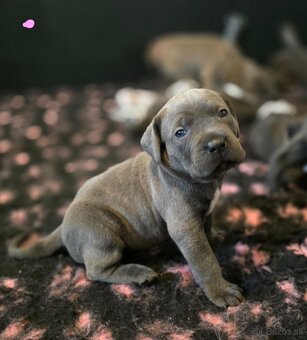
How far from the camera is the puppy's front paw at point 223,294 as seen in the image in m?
2.02

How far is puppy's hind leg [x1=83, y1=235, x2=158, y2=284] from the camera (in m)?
2.19

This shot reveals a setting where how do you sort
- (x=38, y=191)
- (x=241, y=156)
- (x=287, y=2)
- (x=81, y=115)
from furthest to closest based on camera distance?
(x=287, y=2)
(x=81, y=115)
(x=38, y=191)
(x=241, y=156)

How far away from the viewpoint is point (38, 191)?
3.39 metres

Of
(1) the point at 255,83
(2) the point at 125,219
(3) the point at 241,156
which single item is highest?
(3) the point at 241,156

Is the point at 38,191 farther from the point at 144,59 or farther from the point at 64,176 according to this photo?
the point at 144,59

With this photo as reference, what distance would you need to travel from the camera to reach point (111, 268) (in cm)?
221

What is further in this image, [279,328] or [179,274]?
[179,274]

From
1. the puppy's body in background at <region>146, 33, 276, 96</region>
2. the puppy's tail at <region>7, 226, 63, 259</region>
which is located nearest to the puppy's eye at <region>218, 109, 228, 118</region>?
the puppy's tail at <region>7, 226, 63, 259</region>

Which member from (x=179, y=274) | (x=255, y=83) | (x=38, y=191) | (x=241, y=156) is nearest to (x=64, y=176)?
(x=38, y=191)

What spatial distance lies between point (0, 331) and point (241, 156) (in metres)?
1.25

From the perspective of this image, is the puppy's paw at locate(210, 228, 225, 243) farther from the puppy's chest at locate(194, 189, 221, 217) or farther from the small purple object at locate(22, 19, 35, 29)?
the small purple object at locate(22, 19, 35, 29)

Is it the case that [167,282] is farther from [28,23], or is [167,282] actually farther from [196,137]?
[28,23]

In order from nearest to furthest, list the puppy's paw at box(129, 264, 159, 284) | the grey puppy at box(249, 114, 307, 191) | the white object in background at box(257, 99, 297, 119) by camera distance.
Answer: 1. the puppy's paw at box(129, 264, 159, 284)
2. the grey puppy at box(249, 114, 307, 191)
3. the white object in background at box(257, 99, 297, 119)

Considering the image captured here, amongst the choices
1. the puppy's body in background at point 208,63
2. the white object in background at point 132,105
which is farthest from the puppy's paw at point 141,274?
the puppy's body in background at point 208,63
